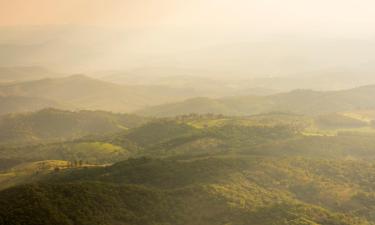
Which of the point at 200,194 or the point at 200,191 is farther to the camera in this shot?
the point at 200,191

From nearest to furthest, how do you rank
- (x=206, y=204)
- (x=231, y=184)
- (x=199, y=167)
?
(x=206, y=204), (x=231, y=184), (x=199, y=167)

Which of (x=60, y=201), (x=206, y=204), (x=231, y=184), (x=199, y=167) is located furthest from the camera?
(x=199, y=167)

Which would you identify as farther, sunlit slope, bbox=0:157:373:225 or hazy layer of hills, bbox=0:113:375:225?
hazy layer of hills, bbox=0:113:375:225

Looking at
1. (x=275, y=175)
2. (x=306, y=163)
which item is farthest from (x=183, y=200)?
(x=306, y=163)

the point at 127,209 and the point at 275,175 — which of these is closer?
the point at 127,209

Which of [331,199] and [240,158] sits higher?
[240,158]

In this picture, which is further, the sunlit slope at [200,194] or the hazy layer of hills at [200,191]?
the hazy layer of hills at [200,191]

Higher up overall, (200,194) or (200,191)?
(200,191)

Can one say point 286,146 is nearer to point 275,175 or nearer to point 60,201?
→ point 275,175

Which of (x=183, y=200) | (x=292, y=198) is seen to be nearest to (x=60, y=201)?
(x=183, y=200)
